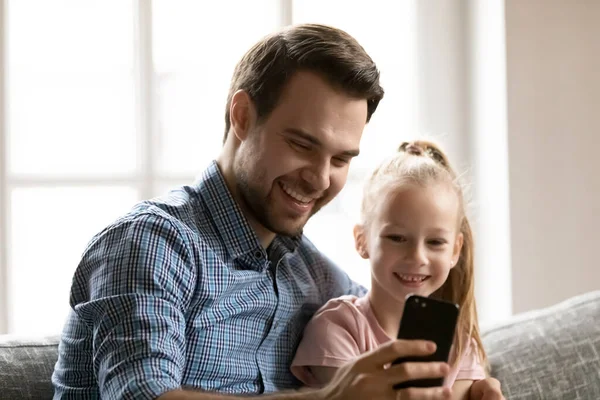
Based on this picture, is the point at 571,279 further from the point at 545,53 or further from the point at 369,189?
the point at 369,189

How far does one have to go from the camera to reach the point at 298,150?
181 cm

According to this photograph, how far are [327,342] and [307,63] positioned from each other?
0.53 m

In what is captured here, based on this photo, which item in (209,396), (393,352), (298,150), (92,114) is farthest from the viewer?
(92,114)

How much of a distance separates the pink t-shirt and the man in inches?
1.6

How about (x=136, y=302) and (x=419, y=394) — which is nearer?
(x=419, y=394)

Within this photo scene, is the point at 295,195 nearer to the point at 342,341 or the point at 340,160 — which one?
the point at 340,160

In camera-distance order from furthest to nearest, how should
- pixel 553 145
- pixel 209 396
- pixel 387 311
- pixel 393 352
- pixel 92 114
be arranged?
pixel 553 145 → pixel 92 114 → pixel 387 311 → pixel 209 396 → pixel 393 352

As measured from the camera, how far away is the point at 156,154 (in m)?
2.71

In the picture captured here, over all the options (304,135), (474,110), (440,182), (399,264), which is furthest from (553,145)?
(304,135)

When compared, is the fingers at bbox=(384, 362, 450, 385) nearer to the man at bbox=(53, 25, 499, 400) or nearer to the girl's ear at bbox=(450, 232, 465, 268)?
the man at bbox=(53, 25, 499, 400)

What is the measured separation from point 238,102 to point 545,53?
4.04 feet

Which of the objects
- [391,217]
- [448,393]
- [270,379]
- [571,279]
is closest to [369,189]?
[391,217]

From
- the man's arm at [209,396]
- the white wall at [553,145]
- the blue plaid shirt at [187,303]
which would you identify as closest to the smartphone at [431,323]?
the man's arm at [209,396]

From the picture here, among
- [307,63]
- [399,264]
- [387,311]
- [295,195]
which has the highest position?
[307,63]
